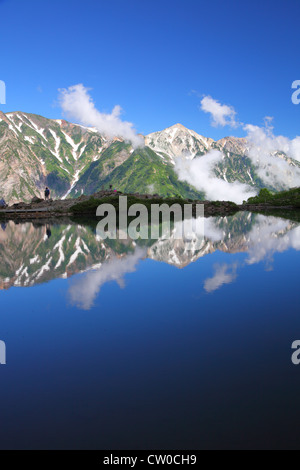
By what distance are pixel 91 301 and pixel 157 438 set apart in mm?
8131

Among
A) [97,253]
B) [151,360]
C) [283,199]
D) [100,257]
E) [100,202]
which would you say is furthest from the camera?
[283,199]

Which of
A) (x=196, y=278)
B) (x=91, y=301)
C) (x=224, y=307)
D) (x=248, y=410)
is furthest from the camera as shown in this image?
(x=196, y=278)

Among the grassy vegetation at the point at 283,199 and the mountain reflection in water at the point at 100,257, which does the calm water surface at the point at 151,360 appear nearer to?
the mountain reflection in water at the point at 100,257

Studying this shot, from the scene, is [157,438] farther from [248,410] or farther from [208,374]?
[208,374]

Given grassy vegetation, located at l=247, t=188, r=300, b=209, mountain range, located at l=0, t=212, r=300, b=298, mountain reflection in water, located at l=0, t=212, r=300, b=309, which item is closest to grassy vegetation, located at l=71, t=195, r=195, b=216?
grassy vegetation, located at l=247, t=188, r=300, b=209

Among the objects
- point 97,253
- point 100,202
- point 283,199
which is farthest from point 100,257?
point 283,199

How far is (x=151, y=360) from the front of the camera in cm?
810

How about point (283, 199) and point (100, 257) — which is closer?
point (100, 257)

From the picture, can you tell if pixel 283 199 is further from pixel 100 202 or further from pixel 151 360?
pixel 151 360

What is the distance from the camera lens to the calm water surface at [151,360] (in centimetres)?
Answer: 570

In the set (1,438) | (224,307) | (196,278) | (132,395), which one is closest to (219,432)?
(132,395)

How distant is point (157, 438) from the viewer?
5.48 m
